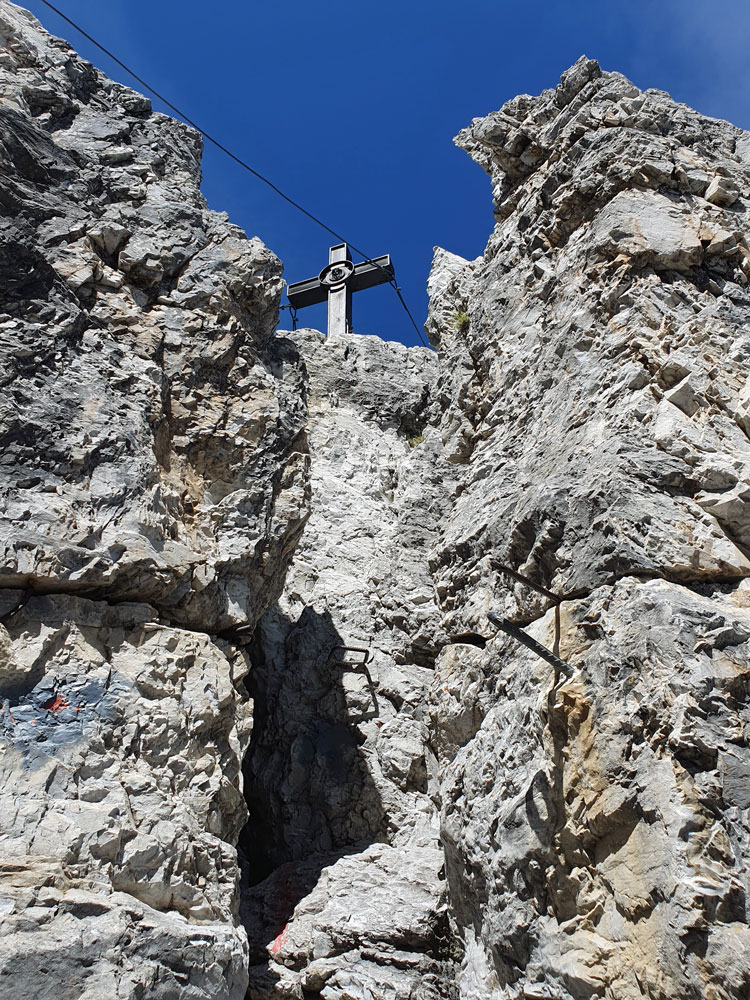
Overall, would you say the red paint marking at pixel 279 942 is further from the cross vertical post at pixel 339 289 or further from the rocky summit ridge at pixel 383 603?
the cross vertical post at pixel 339 289

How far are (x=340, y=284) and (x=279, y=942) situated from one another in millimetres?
16890

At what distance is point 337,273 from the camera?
868 inches

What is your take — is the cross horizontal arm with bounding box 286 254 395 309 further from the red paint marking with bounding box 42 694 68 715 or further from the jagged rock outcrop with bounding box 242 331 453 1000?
the red paint marking with bounding box 42 694 68 715

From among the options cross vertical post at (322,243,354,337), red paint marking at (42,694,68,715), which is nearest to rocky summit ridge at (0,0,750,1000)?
red paint marking at (42,694,68,715)

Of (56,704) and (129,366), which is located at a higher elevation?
(129,366)

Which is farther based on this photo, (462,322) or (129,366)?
(462,322)

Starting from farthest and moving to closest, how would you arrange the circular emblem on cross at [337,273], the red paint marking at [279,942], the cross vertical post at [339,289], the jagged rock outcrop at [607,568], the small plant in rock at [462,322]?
1. the circular emblem on cross at [337,273]
2. the cross vertical post at [339,289]
3. the small plant in rock at [462,322]
4. the red paint marking at [279,942]
5. the jagged rock outcrop at [607,568]

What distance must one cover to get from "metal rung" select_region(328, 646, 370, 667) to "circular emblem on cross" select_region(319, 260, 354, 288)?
12785mm

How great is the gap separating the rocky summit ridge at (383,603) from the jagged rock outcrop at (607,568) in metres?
0.03

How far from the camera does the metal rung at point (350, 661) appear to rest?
461 inches

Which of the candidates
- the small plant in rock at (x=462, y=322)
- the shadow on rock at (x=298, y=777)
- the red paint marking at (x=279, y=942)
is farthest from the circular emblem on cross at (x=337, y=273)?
the red paint marking at (x=279, y=942)

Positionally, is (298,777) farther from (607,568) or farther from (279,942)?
(607,568)

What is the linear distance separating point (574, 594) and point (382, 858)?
185 inches

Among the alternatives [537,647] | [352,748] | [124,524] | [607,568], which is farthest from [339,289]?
[537,647]
